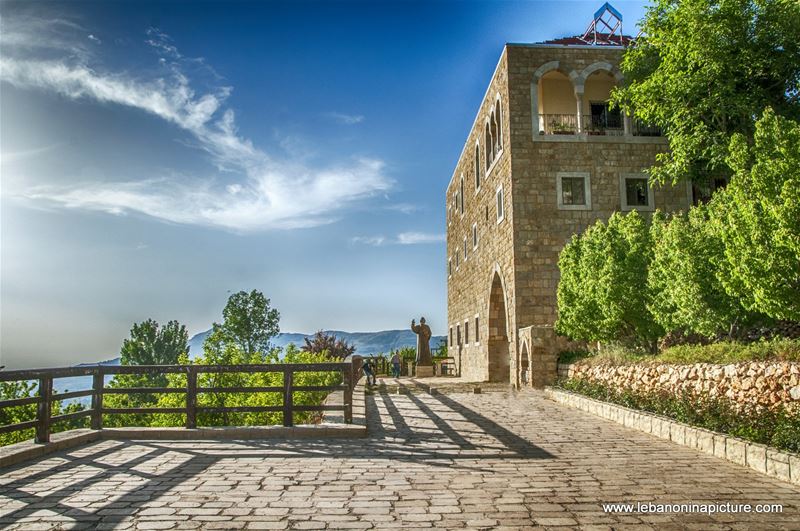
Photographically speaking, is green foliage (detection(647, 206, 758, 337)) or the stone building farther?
the stone building

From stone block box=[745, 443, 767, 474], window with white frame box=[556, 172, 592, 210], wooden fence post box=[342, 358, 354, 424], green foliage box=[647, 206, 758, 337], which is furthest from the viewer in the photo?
window with white frame box=[556, 172, 592, 210]

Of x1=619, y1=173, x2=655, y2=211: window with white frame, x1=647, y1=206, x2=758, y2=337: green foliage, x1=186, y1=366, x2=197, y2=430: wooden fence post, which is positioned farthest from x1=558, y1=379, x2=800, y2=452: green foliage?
x1=619, y1=173, x2=655, y2=211: window with white frame

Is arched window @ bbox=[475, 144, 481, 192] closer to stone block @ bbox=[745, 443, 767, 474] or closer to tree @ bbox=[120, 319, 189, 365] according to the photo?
stone block @ bbox=[745, 443, 767, 474]

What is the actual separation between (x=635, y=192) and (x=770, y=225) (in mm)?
11810

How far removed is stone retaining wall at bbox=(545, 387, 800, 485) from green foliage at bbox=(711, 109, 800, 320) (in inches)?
97.9

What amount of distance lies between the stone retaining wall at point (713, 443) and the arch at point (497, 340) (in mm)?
12370

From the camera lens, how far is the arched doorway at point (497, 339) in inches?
931

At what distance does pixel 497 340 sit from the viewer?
24.0 metres

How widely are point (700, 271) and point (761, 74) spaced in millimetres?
9936

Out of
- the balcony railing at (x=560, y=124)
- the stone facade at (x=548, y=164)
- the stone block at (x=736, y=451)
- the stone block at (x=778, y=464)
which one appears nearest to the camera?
the stone block at (x=778, y=464)

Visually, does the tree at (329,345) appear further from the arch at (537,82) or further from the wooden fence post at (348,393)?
the wooden fence post at (348,393)

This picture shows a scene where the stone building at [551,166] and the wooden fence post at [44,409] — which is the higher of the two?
the stone building at [551,166]

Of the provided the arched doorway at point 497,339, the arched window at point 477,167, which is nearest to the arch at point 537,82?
the arched window at point 477,167

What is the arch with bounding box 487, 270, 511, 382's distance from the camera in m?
23.6
